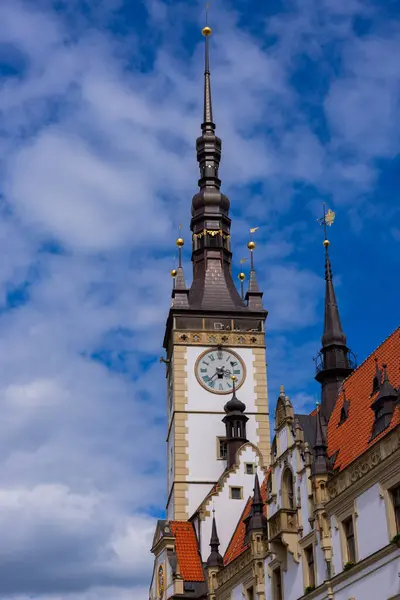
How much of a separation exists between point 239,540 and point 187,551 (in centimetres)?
441

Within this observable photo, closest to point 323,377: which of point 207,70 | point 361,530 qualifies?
point 361,530

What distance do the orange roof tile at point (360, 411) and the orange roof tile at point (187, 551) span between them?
48.3ft

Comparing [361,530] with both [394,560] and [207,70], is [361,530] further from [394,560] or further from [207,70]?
[207,70]

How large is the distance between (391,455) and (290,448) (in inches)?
435

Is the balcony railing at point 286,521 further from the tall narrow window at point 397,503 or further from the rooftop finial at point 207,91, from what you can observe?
the rooftop finial at point 207,91

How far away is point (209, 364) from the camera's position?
6762 centimetres

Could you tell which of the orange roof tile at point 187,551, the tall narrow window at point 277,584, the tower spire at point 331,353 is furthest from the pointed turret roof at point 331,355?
the orange roof tile at point 187,551

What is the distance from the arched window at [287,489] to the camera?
4303cm

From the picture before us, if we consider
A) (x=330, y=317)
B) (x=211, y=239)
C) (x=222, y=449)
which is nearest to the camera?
(x=330, y=317)

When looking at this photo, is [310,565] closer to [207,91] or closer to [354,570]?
[354,570]

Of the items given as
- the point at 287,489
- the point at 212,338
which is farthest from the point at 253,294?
the point at 287,489

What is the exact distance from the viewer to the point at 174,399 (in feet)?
218

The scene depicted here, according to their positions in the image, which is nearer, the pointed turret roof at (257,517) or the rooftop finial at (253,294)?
the pointed turret roof at (257,517)

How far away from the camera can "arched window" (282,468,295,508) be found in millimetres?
43031
